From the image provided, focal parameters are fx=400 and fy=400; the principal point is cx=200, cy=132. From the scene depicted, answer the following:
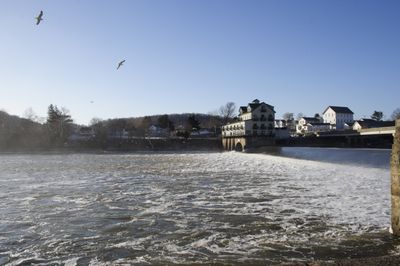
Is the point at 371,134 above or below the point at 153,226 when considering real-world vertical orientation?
above

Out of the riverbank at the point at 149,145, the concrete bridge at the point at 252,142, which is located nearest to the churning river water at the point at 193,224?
the concrete bridge at the point at 252,142

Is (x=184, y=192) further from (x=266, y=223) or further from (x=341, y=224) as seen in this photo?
(x=341, y=224)

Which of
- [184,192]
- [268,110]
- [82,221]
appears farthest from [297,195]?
[268,110]

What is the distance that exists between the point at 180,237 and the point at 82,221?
12.9ft

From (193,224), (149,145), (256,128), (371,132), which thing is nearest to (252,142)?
(256,128)

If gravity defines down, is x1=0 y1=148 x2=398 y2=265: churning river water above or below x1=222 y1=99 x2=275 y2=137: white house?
below

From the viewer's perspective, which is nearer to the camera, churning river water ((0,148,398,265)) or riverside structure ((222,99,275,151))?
churning river water ((0,148,398,265))

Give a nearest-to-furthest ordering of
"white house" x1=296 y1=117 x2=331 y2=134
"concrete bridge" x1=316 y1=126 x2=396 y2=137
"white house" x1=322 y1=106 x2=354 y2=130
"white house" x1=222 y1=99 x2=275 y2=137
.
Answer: "concrete bridge" x1=316 y1=126 x2=396 y2=137
"white house" x1=222 y1=99 x2=275 y2=137
"white house" x1=296 y1=117 x2=331 y2=134
"white house" x1=322 y1=106 x2=354 y2=130

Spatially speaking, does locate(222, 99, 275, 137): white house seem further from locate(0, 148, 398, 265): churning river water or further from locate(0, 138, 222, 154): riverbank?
locate(0, 148, 398, 265): churning river water

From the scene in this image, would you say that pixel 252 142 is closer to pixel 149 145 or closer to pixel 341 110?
pixel 149 145

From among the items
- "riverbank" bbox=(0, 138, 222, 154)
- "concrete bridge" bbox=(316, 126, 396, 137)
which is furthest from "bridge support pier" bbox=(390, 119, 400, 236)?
"riverbank" bbox=(0, 138, 222, 154)

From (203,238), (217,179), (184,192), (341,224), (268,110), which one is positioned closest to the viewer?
(203,238)

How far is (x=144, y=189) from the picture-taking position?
21156 mm

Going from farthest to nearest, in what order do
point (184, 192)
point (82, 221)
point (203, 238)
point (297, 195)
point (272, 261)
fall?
point (184, 192)
point (297, 195)
point (82, 221)
point (203, 238)
point (272, 261)
